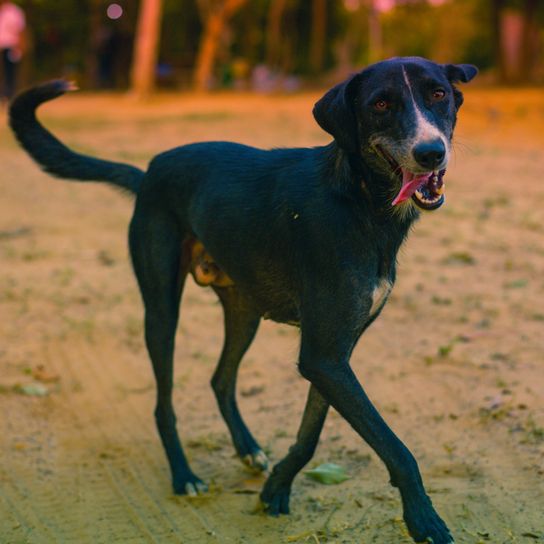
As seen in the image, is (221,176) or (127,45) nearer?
(221,176)

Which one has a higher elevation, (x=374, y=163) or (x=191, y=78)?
(x=374, y=163)

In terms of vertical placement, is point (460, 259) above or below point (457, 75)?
below

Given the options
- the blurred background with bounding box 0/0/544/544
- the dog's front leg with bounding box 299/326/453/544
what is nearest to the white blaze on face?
the blurred background with bounding box 0/0/544/544

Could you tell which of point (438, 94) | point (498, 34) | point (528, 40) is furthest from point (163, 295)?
point (528, 40)

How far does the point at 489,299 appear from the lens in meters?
7.27

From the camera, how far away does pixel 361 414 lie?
→ 3.70 meters

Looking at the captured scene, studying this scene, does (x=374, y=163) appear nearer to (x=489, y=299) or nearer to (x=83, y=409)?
(x=83, y=409)

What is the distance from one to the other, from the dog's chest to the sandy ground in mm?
710

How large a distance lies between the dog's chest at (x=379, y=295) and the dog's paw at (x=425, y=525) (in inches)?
29.2

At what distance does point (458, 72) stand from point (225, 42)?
1441 inches

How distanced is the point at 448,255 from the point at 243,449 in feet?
14.1

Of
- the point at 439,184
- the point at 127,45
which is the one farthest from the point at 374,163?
the point at 127,45

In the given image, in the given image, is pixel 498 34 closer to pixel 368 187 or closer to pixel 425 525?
pixel 368 187

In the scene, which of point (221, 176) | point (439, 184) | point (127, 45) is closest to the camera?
point (439, 184)
